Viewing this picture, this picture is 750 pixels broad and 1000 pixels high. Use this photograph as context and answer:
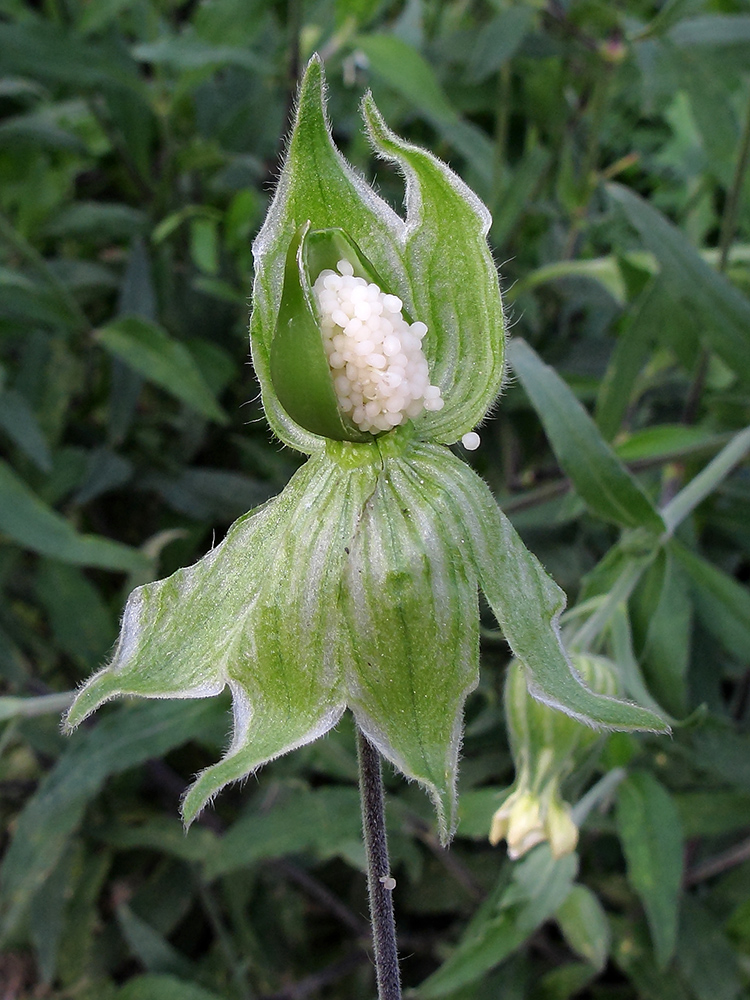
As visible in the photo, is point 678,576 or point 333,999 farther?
point 333,999

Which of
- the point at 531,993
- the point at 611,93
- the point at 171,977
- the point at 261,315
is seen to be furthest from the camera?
the point at 611,93

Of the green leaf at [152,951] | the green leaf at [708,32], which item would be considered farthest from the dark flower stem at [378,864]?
the green leaf at [708,32]

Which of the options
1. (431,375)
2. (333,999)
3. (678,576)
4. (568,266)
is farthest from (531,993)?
(431,375)

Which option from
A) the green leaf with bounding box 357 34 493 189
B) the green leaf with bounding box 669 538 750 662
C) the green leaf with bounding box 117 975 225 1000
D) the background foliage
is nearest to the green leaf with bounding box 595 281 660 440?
the background foliage

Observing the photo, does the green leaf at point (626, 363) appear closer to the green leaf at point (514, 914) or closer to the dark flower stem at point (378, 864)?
the green leaf at point (514, 914)

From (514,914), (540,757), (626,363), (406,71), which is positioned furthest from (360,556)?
(406,71)

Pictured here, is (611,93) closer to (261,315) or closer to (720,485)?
(720,485)

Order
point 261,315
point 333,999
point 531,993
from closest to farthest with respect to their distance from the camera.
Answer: point 261,315, point 531,993, point 333,999
